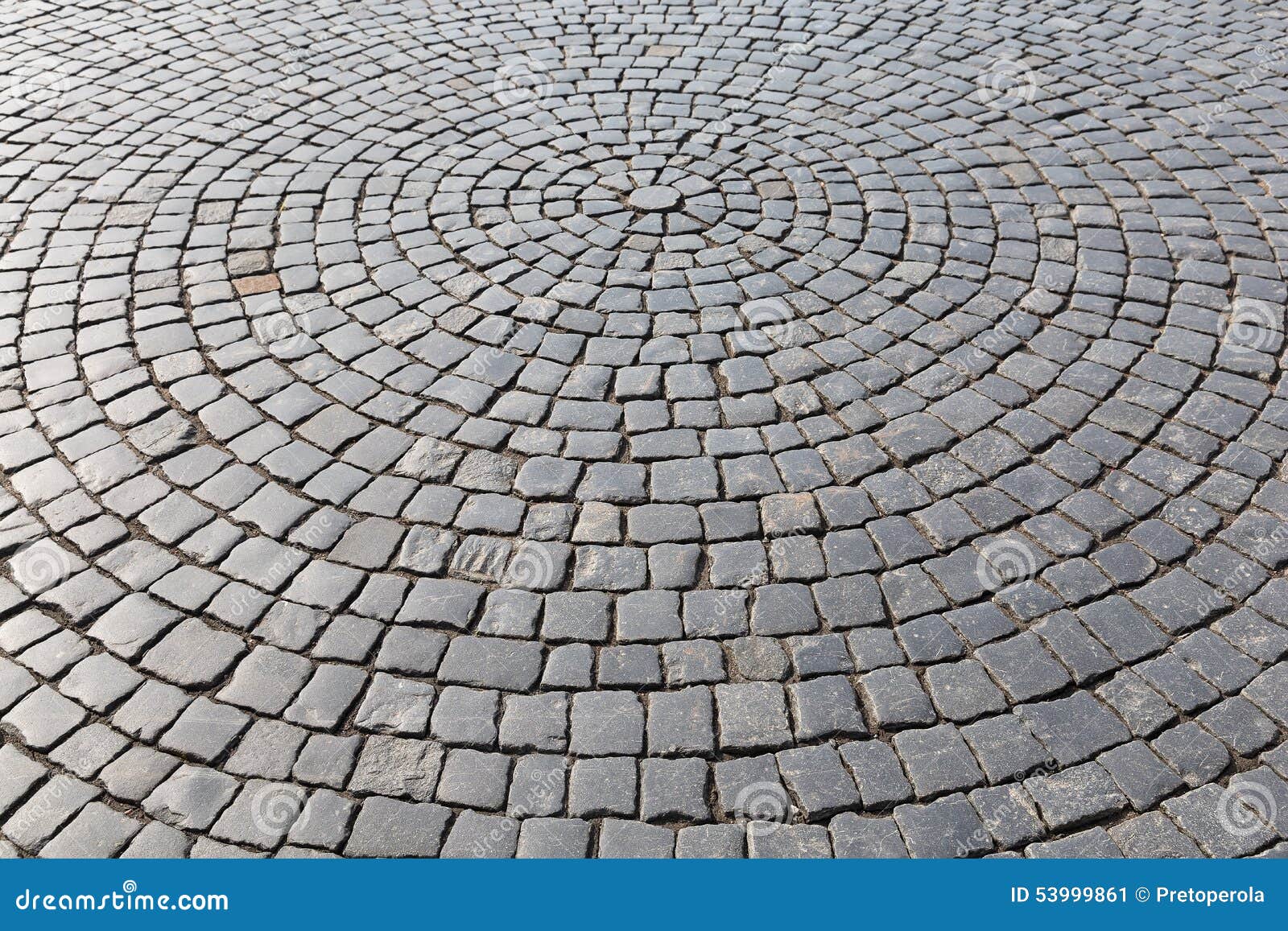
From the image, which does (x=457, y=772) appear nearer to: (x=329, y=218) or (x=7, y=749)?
(x=7, y=749)

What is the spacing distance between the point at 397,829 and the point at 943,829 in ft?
5.65

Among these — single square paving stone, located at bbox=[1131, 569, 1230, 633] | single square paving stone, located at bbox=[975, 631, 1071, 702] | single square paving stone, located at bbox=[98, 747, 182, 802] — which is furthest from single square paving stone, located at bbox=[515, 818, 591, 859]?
single square paving stone, located at bbox=[1131, 569, 1230, 633]

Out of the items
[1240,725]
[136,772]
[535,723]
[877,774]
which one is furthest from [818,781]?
[136,772]

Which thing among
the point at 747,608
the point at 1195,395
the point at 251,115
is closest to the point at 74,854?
the point at 747,608

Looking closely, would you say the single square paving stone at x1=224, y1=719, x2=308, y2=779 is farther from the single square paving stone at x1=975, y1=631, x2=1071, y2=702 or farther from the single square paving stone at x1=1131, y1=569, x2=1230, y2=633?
the single square paving stone at x1=1131, y1=569, x2=1230, y2=633

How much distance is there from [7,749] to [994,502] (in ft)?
12.4

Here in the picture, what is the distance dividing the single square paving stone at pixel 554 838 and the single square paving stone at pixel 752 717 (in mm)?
558

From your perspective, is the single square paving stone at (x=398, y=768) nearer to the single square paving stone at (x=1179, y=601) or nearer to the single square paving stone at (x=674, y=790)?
the single square paving stone at (x=674, y=790)

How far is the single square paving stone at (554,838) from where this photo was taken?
3.21 meters

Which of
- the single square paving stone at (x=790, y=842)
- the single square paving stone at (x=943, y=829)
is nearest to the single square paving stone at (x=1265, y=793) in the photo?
the single square paving stone at (x=943, y=829)

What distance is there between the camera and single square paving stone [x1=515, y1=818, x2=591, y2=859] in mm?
3207

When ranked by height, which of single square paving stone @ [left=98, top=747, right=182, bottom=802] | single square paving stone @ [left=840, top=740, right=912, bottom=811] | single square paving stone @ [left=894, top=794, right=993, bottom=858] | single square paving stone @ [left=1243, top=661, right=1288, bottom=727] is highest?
single square paving stone @ [left=98, top=747, right=182, bottom=802]

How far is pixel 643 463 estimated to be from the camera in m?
4.53

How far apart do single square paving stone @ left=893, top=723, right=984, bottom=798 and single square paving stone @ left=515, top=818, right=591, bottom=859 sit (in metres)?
1.08
